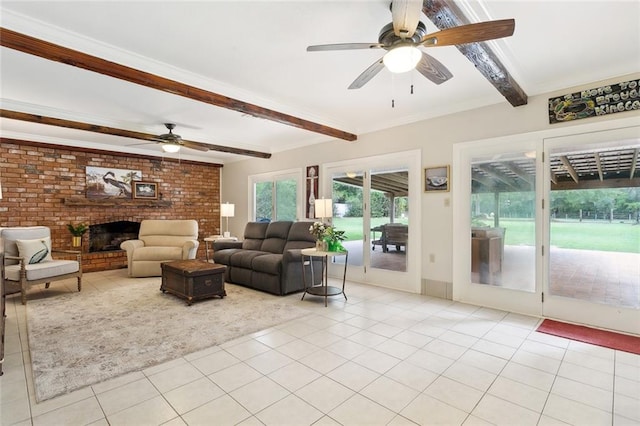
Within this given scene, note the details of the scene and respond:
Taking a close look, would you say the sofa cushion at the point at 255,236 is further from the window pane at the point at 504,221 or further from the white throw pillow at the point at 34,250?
the window pane at the point at 504,221

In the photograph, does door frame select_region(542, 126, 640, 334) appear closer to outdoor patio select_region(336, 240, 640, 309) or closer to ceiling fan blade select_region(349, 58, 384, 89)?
outdoor patio select_region(336, 240, 640, 309)

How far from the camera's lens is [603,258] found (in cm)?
334

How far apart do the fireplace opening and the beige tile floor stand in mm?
3374

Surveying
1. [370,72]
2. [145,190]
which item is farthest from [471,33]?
[145,190]

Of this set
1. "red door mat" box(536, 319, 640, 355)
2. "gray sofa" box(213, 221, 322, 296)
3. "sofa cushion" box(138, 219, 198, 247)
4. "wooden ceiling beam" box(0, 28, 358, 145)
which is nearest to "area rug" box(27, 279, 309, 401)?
"gray sofa" box(213, 221, 322, 296)

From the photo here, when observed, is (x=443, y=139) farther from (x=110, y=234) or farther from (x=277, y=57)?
(x=110, y=234)

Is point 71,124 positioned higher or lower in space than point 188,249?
higher

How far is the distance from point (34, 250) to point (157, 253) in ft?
5.55

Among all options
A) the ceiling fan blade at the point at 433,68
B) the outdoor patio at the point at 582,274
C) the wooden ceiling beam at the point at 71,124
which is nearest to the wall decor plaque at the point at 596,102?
the outdoor patio at the point at 582,274

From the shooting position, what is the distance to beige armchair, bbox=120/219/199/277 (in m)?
5.69

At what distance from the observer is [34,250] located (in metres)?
4.46

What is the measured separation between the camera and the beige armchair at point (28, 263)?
411 cm

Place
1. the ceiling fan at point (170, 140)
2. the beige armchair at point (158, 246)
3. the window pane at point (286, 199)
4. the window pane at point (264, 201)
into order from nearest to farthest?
the ceiling fan at point (170, 140)
the beige armchair at point (158, 246)
the window pane at point (286, 199)
the window pane at point (264, 201)

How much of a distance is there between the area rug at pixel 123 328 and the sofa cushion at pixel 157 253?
41.4 inches
